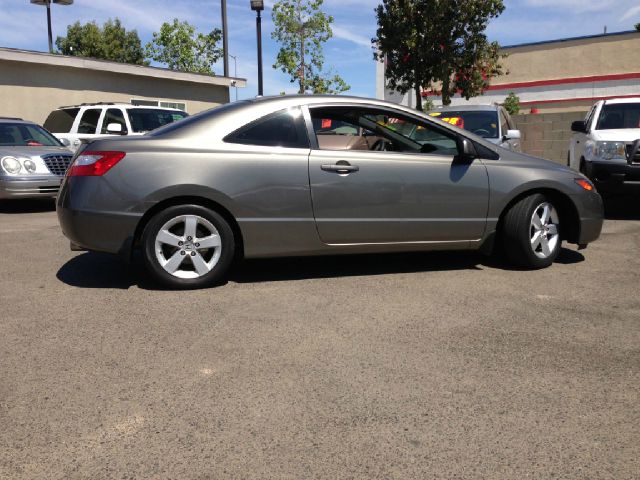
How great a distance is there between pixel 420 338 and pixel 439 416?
39.2 inches

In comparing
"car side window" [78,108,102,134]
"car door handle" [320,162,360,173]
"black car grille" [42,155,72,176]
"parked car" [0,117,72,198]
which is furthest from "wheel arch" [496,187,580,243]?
"car side window" [78,108,102,134]

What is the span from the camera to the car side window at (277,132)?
475 cm

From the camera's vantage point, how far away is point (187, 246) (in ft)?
15.2

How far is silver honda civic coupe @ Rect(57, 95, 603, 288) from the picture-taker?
4.54 m

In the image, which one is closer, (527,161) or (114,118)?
(527,161)

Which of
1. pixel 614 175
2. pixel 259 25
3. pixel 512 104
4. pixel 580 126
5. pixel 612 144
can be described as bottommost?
pixel 614 175

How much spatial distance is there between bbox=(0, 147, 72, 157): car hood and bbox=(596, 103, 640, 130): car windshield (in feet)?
28.5

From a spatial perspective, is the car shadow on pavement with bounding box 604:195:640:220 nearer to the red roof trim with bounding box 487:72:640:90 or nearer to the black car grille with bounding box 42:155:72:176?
the black car grille with bounding box 42:155:72:176

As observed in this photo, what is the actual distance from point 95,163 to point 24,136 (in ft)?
22.7

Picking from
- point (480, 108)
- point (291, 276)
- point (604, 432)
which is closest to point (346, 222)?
point (291, 276)

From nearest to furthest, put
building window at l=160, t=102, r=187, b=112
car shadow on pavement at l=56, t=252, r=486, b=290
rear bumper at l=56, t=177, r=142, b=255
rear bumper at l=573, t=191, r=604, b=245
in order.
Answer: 1. rear bumper at l=56, t=177, r=142, b=255
2. car shadow on pavement at l=56, t=252, r=486, b=290
3. rear bumper at l=573, t=191, r=604, b=245
4. building window at l=160, t=102, r=187, b=112

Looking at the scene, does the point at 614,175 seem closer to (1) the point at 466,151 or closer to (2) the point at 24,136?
(1) the point at 466,151

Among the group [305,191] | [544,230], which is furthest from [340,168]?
[544,230]

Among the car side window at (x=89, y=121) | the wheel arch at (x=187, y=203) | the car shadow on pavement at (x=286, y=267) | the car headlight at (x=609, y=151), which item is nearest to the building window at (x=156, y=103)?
the car side window at (x=89, y=121)
